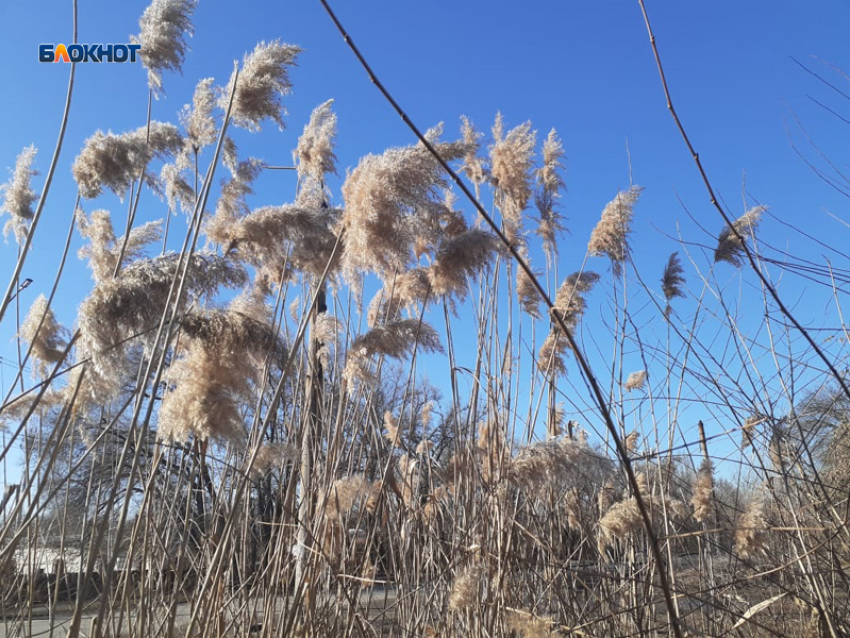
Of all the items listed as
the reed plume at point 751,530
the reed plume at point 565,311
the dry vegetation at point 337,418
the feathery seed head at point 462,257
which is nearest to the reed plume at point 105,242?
the dry vegetation at point 337,418

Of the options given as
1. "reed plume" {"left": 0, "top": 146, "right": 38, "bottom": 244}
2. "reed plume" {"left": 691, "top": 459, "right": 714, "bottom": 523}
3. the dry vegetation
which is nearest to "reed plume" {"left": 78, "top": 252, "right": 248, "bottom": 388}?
the dry vegetation

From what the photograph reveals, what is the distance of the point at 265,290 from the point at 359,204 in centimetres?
120

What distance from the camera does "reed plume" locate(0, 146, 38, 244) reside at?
10.4ft

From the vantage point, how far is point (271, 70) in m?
2.56

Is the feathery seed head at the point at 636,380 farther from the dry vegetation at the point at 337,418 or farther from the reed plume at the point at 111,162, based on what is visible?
the reed plume at the point at 111,162

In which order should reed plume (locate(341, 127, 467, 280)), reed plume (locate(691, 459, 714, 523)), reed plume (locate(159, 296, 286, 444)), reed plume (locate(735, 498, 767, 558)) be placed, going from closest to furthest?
reed plume (locate(159, 296, 286, 444)) → reed plume (locate(341, 127, 467, 280)) → reed plume (locate(735, 498, 767, 558)) → reed plume (locate(691, 459, 714, 523))

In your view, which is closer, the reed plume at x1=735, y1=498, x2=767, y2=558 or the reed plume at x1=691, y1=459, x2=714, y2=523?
the reed plume at x1=735, y1=498, x2=767, y2=558

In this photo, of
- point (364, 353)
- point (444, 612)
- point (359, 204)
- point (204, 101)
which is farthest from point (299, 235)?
point (444, 612)

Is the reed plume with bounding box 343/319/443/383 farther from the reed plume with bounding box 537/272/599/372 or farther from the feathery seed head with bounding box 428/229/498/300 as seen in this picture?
the reed plume with bounding box 537/272/599/372

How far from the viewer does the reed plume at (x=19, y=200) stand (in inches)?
125

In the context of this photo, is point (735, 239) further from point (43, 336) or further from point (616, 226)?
point (43, 336)

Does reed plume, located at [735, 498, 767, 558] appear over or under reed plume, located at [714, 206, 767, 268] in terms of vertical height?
under

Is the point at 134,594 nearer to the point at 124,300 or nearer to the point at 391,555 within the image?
the point at 391,555

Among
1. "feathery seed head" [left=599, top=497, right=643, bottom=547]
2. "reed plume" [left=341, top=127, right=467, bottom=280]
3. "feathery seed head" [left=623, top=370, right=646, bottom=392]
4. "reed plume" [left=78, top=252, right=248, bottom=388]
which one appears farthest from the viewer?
"feathery seed head" [left=623, top=370, right=646, bottom=392]
